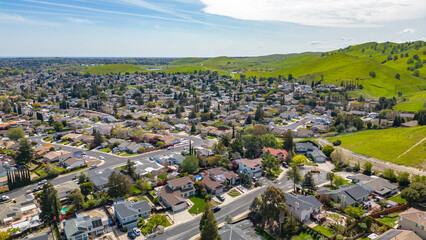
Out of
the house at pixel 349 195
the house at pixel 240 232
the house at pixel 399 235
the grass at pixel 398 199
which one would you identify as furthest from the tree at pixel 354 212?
the house at pixel 240 232

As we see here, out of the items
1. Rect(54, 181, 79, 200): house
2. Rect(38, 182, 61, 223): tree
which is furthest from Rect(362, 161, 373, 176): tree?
Rect(54, 181, 79, 200): house

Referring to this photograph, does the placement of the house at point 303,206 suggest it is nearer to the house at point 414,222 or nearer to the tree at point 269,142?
the house at point 414,222

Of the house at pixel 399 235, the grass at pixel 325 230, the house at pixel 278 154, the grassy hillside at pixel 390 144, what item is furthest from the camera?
the house at pixel 278 154

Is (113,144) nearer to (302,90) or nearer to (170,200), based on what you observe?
(170,200)

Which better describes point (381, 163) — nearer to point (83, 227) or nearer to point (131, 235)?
point (131, 235)

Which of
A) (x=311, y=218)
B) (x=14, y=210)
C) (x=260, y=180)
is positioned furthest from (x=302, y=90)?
(x=14, y=210)
